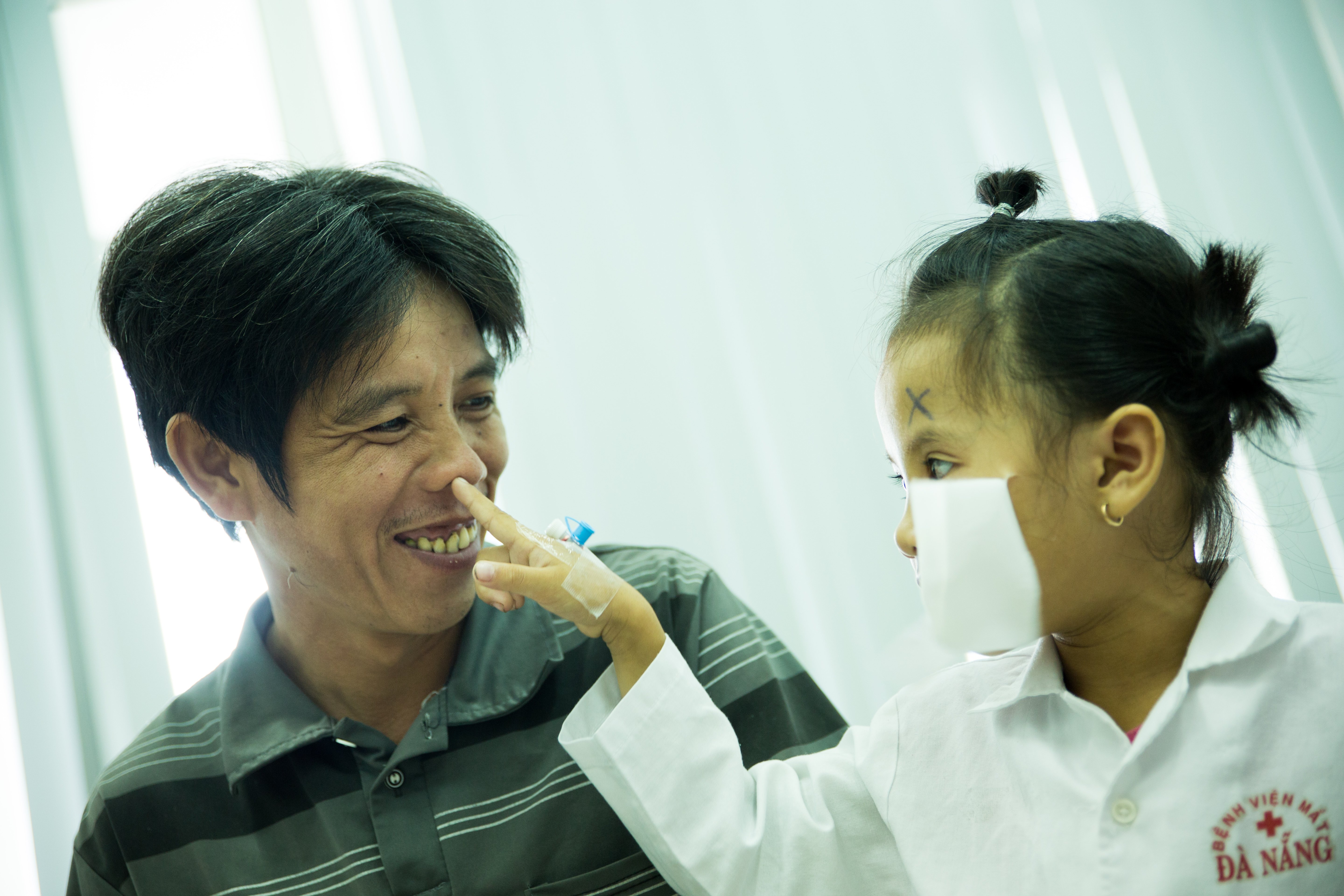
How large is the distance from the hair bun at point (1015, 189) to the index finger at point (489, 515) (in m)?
0.65

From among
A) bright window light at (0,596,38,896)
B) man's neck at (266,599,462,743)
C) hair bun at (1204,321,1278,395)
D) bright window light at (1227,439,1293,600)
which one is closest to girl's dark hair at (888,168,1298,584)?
hair bun at (1204,321,1278,395)

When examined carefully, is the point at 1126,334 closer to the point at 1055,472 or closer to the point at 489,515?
the point at 1055,472

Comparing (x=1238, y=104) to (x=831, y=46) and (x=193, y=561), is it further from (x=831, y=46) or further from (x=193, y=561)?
(x=193, y=561)

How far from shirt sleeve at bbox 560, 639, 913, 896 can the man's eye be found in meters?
0.38

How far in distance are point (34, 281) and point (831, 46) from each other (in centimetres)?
162

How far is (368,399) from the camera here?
1.10 meters

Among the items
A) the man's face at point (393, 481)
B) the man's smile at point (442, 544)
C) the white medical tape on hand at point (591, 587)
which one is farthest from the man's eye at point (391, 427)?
the white medical tape on hand at point (591, 587)

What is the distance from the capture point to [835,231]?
6.16 ft

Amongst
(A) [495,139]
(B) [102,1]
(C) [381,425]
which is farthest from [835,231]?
(B) [102,1]

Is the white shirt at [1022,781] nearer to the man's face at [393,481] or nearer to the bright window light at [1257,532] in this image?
the man's face at [393,481]

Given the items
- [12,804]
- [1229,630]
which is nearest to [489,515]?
[1229,630]

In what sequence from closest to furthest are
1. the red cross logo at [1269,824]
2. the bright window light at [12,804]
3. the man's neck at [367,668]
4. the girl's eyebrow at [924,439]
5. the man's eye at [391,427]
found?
the red cross logo at [1269,824]
the girl's eyebrow at [924,439]
the man's eye at [391,427]
the man's neck at [367,668]
the bright window light at [12,804]

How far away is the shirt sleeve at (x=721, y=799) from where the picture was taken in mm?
968

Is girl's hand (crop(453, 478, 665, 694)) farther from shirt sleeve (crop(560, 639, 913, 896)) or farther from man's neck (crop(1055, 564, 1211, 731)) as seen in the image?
man's neck (crop(1055, 564, 1211, 731))
